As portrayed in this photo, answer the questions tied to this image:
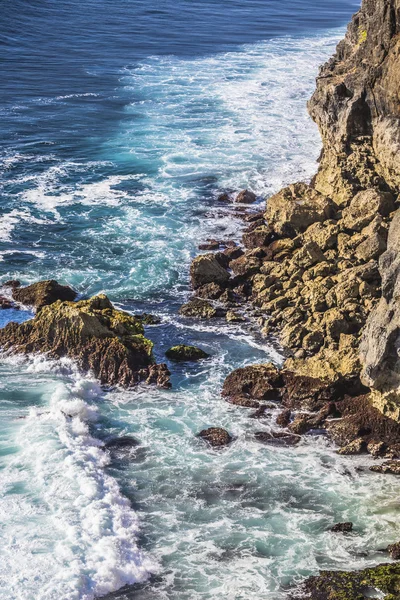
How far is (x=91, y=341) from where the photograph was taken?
121 ft

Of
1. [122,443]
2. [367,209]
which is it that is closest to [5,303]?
[122,443]

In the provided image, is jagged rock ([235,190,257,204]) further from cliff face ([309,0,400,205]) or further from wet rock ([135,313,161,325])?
wet rock ([135,313,161,325])

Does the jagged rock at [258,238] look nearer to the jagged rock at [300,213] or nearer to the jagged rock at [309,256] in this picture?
the jagged rock at [300,213]

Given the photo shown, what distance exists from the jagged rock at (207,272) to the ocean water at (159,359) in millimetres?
914

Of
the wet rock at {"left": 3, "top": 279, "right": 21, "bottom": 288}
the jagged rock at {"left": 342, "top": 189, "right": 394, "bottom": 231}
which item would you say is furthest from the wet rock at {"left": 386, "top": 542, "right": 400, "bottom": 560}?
the wet rock at {"left": 3, "top": 279, "right": 21, "bottom": 288}

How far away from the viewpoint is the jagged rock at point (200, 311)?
4069 cm

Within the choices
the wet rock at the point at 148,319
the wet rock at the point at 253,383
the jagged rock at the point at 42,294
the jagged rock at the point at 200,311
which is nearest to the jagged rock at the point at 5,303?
the jagged rock at the point at 42,294

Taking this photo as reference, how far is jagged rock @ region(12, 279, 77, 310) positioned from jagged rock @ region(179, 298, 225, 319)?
5.79 meters

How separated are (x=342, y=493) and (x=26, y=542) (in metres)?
10.7

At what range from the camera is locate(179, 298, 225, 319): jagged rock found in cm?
4069

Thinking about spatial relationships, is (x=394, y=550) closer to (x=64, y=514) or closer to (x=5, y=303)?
(x=64, y=514)

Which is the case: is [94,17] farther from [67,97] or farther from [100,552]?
[100,552]

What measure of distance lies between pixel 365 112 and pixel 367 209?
6.43m

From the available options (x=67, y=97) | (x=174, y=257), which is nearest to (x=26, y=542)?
(x=174, y=257)
